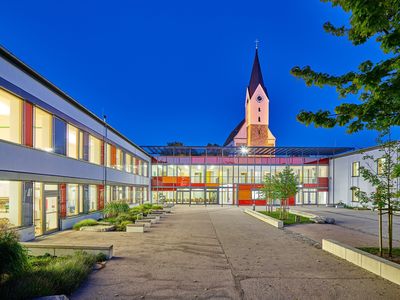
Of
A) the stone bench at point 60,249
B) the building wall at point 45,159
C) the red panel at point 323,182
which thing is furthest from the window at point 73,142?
the red panel at point 323,182

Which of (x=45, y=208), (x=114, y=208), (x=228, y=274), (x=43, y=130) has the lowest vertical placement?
(x=114, y=208)

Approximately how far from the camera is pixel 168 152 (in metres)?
52.4

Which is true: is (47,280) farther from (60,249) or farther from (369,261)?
(369,261)

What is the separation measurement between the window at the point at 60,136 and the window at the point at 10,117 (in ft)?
12.2

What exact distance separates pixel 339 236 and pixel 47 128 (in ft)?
49.7

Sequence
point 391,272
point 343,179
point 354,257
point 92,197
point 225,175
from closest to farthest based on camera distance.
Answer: point 391,272
point 354,257
point 92,197
point 343,179
point 225,175

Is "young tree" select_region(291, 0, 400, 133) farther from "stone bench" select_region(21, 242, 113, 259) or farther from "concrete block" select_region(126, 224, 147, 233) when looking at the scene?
"concrete block" select_region(126, 224, 147, 233)

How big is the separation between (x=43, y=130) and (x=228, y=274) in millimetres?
12367

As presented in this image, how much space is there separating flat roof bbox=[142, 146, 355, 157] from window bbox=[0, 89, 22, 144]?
3424 cm

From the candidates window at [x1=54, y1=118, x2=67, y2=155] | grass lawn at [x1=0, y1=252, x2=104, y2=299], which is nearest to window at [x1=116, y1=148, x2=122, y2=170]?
window at [x1=54, y1=118, x2=67, y2=155]

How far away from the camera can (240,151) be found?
51000 millimetres

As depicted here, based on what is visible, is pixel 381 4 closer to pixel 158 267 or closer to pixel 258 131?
pixel 158 267

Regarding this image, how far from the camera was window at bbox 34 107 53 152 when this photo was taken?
53.7 feet

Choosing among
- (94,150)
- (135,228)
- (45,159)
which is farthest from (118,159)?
(135,228)
